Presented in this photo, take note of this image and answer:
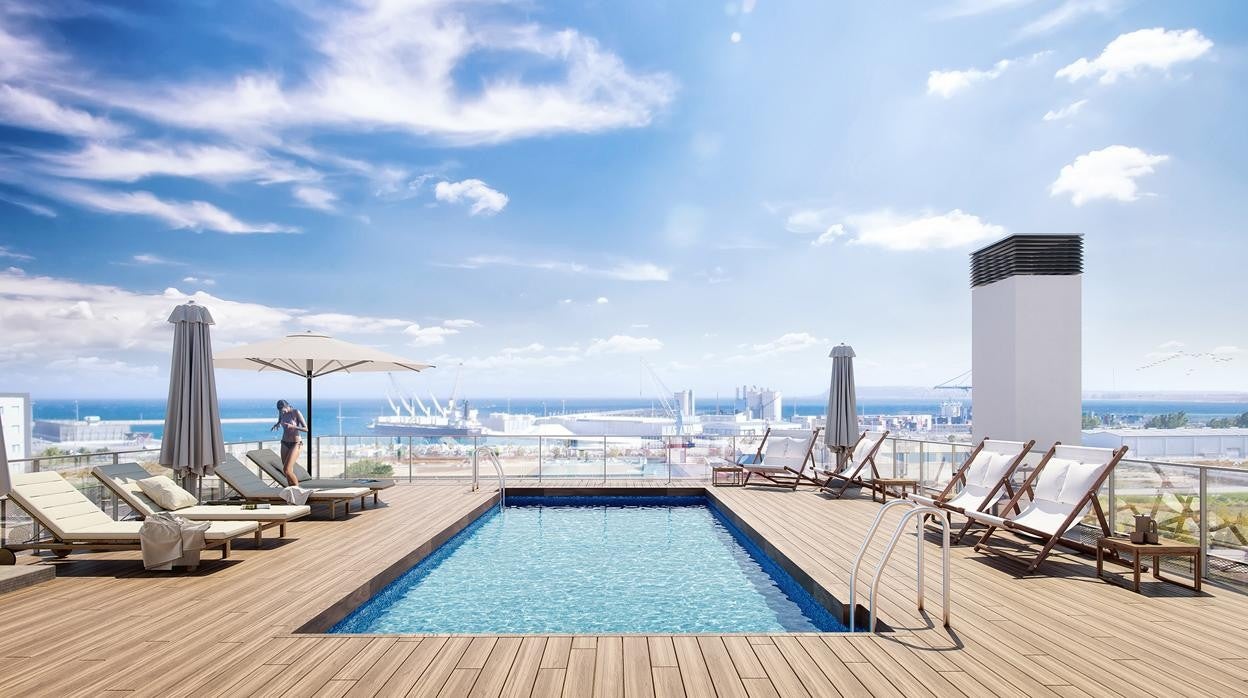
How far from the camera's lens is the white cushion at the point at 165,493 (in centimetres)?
627

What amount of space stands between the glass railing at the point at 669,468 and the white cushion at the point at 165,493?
495mm

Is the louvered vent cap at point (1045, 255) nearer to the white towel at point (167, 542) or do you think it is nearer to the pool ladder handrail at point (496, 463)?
the pool ladder handrail at point (496, 463)

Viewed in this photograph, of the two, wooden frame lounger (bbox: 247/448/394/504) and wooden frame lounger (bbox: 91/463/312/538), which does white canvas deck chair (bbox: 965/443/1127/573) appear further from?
wooden frame lounger (bbox: 247/448/394/504)

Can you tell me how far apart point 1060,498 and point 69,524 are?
7.60 metres

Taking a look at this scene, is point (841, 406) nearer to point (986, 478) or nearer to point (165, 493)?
point (986, 478)

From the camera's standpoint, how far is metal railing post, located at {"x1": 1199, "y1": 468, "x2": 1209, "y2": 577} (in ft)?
15.8

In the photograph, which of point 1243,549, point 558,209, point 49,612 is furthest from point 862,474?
point 558,209

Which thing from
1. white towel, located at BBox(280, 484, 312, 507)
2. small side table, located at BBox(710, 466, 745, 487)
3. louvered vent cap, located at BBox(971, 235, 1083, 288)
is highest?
louvered vent cap, located at BBox(971, 235, 1083, 288)

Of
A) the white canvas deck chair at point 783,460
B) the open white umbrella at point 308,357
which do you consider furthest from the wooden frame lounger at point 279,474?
the white canvas deck chair at point 783,460

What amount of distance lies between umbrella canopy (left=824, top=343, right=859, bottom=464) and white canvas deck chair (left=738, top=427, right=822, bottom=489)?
1.43 ft

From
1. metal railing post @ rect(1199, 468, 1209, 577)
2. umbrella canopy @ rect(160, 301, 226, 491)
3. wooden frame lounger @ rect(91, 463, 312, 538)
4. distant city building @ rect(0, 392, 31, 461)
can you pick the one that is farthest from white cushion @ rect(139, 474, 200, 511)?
distant city building @ rect(0, 392, 31, 461)

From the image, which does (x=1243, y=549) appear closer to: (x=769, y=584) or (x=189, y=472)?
(x=769, y=584)

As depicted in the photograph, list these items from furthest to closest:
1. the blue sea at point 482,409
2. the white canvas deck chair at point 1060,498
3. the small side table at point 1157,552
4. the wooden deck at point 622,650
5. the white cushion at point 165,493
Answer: the blue sea at point 482,409 < the white cushion at point 165,493 < the white canvas deck chair at point 1060,498 < the small side table at point 1157,552 < the wooden deck at point 622,650

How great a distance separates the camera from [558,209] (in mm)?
31156
